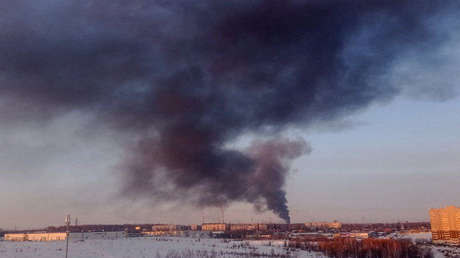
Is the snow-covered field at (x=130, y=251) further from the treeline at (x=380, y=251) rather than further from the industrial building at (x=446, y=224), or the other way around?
the industrial building at (x=446, y=224)

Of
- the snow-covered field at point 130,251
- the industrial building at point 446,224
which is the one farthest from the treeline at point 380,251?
the industrial building at point 446,224

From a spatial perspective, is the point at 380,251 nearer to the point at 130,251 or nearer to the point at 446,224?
the point at 130,251

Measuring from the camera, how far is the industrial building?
115625 mm

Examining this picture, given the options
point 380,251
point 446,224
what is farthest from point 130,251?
point 446,224

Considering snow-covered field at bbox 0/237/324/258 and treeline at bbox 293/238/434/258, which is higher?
snow-covered field at bbox 0/237/324/258

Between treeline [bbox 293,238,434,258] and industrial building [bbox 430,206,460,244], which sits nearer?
treeline [bbox 293,238,434,258]

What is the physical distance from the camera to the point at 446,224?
11906 cm

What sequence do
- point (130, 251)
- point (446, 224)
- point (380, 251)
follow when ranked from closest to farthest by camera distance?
point (130, 251) < point (380, 251) < point (446, 224)

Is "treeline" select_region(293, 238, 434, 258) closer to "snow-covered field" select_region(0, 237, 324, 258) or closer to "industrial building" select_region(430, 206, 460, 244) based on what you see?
"snow-covered field" select_region(0, 237, 324, 258)

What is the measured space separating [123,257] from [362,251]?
4010 cm

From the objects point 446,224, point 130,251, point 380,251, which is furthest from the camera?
point 446,224

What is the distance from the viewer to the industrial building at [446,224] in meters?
116

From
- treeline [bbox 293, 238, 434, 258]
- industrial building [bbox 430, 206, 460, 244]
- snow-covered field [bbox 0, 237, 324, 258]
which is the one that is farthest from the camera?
industrial building [bbox 430, 206, 460, 244]

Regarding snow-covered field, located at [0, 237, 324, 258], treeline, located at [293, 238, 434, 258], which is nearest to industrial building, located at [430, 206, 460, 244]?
treeline, located at [293, 238, 434, 258]
